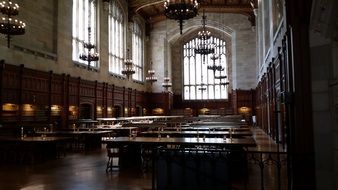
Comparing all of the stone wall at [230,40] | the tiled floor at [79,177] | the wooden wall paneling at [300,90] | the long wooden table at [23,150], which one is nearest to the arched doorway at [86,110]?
the long wooden table at [23,150]

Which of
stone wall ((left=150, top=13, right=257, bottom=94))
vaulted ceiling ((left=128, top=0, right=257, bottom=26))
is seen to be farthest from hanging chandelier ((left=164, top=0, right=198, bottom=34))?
stone wall ((left=150, top=13, right=257, bottom=94))

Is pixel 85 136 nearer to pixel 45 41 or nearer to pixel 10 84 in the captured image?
pixel 10 84

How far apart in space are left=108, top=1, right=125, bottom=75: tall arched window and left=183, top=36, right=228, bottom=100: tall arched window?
8.99 m

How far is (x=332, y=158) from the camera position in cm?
449

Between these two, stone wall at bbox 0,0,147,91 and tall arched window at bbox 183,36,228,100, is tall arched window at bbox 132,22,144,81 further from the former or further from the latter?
stone wall at bbox 0,0,147,91

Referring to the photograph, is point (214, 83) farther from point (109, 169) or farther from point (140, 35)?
point (109, 169)

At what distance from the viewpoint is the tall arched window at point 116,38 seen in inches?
909

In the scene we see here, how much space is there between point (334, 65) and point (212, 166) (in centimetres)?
223

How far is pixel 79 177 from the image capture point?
7.02 meters

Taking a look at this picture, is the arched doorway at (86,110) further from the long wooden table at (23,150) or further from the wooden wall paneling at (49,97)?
the long wooden table at (23,150)

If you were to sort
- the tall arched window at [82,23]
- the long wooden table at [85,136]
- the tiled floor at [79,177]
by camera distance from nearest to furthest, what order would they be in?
the tiled floor at [79,177] < the long wooden table at [85,136] < the tall arched window at [82,23]

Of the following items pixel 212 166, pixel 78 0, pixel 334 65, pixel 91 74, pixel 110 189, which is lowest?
pixel 110 189

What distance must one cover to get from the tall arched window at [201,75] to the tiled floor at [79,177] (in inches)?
913

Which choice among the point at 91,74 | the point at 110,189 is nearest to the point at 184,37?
the point at 91,74
